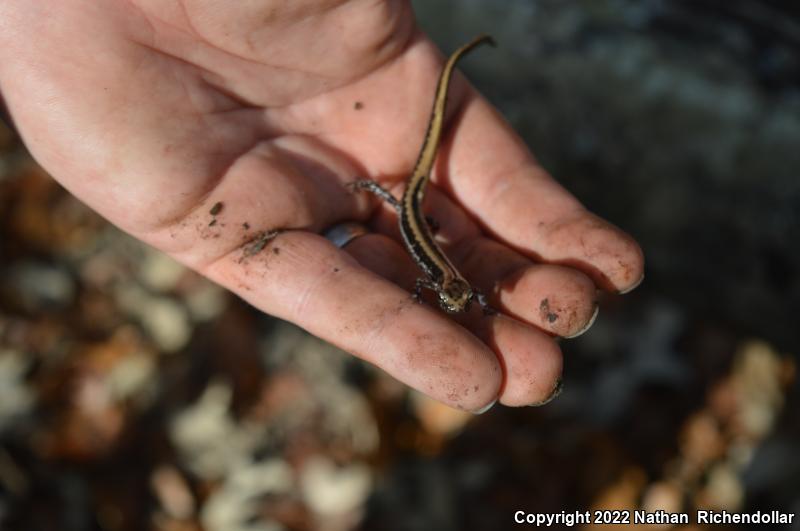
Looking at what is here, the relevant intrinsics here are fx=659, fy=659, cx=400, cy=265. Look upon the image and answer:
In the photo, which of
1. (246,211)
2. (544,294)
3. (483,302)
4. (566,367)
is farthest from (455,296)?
(566,367)

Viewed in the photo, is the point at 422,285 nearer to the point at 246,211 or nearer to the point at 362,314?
the point at 362,314

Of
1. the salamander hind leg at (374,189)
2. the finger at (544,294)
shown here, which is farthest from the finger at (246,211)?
the finger at (544,294)

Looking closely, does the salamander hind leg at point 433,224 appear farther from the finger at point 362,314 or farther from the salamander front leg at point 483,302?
the finger at point 362,314

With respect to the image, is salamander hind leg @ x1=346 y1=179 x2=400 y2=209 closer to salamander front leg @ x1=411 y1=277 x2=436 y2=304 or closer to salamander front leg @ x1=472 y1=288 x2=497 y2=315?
salamander front leg @ x1=411 y1=277 x2=436 y2=304

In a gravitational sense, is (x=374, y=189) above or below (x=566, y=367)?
above

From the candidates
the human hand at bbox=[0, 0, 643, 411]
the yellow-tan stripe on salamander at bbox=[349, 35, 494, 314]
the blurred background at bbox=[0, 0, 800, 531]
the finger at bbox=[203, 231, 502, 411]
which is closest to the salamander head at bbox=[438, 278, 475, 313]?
the yellow-tan stripe on salamander at bbox=[349, 35, 494, 314]

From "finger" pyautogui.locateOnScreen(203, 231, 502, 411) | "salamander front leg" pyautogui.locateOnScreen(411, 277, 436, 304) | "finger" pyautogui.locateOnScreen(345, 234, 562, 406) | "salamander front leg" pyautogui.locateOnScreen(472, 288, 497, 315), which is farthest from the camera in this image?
"salamander front leg" pyautogui.locateOnScreen(411, 277, 436, 304)

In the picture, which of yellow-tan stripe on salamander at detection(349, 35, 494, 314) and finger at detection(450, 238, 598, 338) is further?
yellow-tan stripe on salamander at detection(349, 35, 494, 314)
